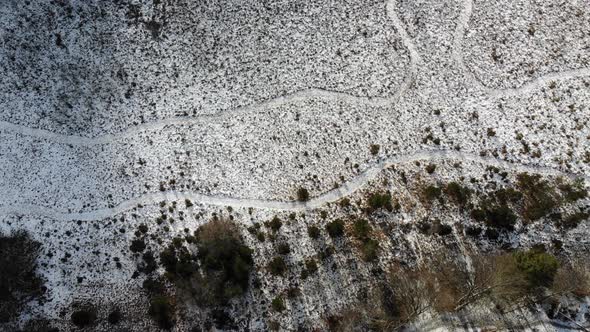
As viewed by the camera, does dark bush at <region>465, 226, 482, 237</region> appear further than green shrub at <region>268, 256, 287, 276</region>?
Yes

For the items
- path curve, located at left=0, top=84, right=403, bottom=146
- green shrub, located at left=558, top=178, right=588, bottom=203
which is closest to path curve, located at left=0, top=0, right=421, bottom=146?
path curve, located at left=0, top=84, right=403, bottom=146

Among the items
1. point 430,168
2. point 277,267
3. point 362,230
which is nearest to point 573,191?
point 430,168

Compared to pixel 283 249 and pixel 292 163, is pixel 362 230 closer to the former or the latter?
pixel 283 249

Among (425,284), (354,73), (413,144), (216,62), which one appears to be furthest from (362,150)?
(216,62)

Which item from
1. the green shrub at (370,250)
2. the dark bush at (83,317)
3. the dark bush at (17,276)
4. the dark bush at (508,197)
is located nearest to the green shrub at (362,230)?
the green shrub at (370,250)

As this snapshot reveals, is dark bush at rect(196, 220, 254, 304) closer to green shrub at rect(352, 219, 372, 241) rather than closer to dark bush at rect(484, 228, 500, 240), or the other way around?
green shrub at rect(352, 219, 372, 241)

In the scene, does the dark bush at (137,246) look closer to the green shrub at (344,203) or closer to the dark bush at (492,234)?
the green shrub at (344,203)
